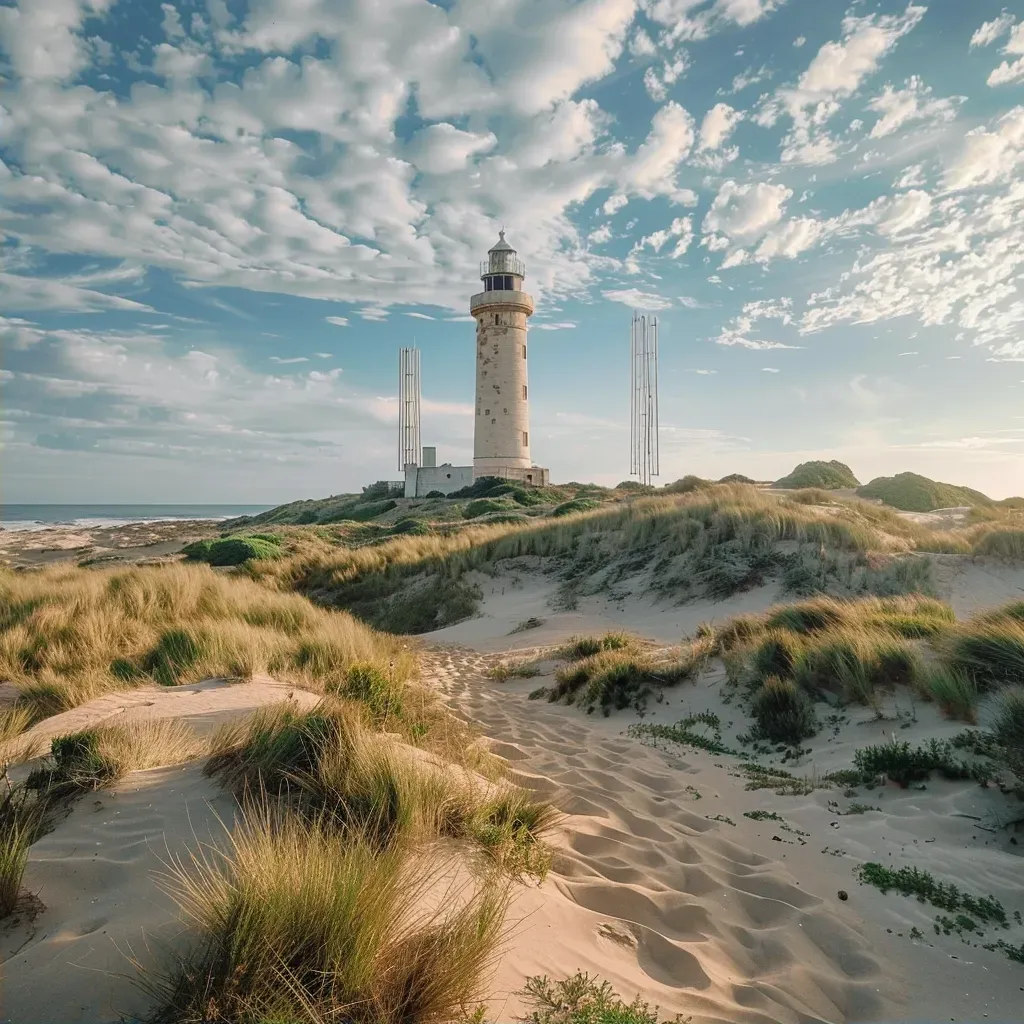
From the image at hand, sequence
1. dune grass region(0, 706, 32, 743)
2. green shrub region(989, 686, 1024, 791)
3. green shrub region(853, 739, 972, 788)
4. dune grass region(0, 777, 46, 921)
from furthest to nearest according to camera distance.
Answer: dune grass region(0, 706, 32, 743) < green shrub region(853, 739, 972, 788) < green shrub region(989, 686, 1024, 791) < dune grass region(0, 777, 46, 921)

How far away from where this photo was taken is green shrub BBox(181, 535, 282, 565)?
20812 mm

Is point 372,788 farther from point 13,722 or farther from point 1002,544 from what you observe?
point 1002,544

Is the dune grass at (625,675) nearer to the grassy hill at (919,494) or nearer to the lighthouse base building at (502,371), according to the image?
the grassy hill at (919,494)

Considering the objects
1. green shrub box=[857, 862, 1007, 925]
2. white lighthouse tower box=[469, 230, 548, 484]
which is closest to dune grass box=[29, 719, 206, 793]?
green shrub box=[857, 862, 1007, 925]

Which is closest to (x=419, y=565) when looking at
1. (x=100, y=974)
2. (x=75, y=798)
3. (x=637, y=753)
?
(x=637, y=753)

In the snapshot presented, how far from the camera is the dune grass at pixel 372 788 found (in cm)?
341

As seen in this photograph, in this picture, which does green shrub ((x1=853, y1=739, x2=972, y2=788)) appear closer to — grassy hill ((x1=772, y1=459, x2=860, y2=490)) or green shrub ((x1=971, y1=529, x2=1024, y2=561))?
green shrub ((x1=971, y1=529, x2=1024, y2=561))

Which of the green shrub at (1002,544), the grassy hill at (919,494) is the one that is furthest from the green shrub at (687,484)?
the green shrub at (1002,544)

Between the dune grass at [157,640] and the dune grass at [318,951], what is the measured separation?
4167 millimetres

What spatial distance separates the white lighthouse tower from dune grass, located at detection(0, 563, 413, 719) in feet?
97.1

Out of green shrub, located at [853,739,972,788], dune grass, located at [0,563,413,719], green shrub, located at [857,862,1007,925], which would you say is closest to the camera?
green shrub, located at [857,862,1007,925]

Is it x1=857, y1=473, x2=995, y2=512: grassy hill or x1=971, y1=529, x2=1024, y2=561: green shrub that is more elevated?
x1=857, y1=473, x2=995, y2=512: grassy hill

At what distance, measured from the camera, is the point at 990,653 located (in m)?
5.81

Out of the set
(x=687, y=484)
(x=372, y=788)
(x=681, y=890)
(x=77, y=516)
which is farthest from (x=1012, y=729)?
(x=77, y=516)
